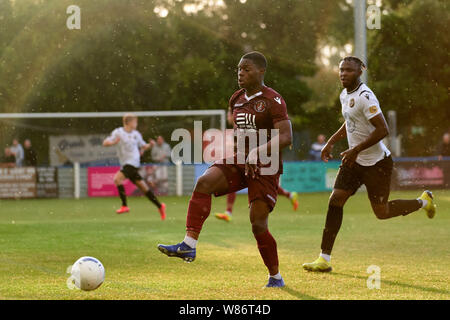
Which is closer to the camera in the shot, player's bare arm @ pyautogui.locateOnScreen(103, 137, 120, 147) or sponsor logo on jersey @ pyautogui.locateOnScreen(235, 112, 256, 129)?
sponsor logo on jersey @ pyautogui.locateOnScreen(235, 112, 256, 129)

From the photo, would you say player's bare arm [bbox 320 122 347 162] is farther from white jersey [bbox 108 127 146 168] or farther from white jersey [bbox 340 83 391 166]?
white jersey [bbox 108 127 146 168]

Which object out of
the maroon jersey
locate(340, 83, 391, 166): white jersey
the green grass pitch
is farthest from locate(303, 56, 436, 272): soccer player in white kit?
the maroon jersey

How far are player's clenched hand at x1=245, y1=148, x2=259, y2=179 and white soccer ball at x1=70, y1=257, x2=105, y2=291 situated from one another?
1483 mm

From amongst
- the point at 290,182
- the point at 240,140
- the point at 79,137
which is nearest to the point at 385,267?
the point at 240,140

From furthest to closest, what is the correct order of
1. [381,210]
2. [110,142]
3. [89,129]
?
[89,129], [110,142], [381,210]

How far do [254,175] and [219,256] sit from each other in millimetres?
2778

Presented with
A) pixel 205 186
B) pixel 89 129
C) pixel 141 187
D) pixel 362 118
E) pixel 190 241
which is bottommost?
pixel 190 241

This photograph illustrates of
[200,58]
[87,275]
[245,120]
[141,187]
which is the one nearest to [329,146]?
[245,120]

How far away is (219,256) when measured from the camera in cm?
921

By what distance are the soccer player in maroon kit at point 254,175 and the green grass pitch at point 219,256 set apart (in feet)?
1.22

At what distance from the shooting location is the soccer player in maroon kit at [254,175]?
6.56 m

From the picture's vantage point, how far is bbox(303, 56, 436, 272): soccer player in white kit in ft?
25.6

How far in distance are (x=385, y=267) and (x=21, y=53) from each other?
962 inches

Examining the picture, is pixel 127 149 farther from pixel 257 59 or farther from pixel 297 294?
pixel 297 294
